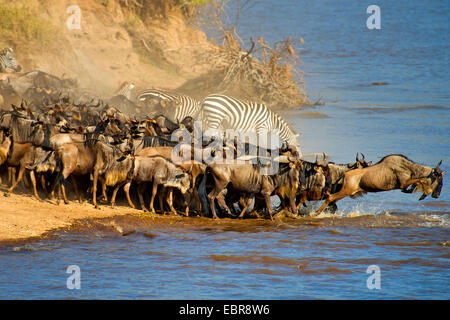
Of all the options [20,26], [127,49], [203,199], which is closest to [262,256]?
[203,199]

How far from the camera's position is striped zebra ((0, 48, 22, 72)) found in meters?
18.6

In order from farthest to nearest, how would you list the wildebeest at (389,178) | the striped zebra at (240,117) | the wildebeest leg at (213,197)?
the striped zebra at (240,117) → the wildebeest at (389,178) → the wildebeest leg at (213,197)

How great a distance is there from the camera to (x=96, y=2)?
24375 millimetres

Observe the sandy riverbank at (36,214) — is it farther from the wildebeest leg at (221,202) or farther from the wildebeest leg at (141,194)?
the wildebeest leg at (221,202)

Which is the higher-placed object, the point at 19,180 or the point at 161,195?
the point at 19,180

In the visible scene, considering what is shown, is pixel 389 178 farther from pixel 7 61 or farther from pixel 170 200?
pixel 7 61

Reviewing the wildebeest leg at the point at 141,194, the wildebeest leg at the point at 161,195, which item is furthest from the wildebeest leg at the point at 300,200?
the wildebeest leg at the point at 141,194

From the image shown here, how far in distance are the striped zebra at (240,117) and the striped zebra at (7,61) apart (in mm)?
4927

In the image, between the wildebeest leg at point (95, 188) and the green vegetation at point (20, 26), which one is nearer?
the wildebeest leg at point (95, 188)

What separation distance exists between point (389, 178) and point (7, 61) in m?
10.9

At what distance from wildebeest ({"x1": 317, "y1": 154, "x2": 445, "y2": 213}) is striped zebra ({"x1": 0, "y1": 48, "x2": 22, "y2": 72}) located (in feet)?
33.3

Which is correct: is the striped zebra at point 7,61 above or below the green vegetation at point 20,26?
below

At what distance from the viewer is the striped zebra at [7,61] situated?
61.2 feet

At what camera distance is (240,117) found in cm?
1800
